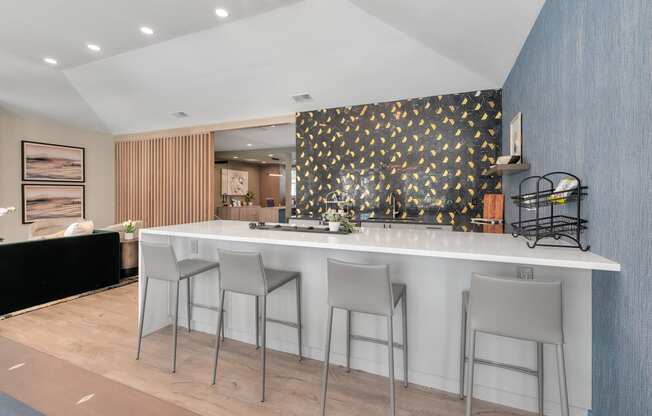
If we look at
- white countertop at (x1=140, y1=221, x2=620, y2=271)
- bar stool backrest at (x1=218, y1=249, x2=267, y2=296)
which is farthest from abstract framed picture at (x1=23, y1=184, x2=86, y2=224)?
bar stool backrest at (x1=218, y1=249, x2=267, y2=296)

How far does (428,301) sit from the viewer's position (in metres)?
2.21

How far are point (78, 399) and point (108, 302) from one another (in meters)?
3.18

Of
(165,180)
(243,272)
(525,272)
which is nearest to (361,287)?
(243,272)

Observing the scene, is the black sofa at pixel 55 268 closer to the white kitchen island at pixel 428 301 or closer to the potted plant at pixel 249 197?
the white kitchen island at pixel 428 301

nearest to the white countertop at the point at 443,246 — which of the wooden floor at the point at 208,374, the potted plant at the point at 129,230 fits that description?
the wooden floor at the point at 208,374

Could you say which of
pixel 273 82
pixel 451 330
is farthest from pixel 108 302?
pixel 451 330

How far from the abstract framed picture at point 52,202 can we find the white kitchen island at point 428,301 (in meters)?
4.67

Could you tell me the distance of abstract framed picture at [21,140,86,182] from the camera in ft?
19.3

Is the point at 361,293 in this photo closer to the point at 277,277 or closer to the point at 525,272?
the point at 277,277

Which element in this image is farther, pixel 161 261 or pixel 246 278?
pixel 161 261

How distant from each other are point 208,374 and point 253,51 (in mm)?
3413

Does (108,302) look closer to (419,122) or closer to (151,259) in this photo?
(151,259)

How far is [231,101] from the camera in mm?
5121

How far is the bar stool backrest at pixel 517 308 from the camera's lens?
1.50 m
